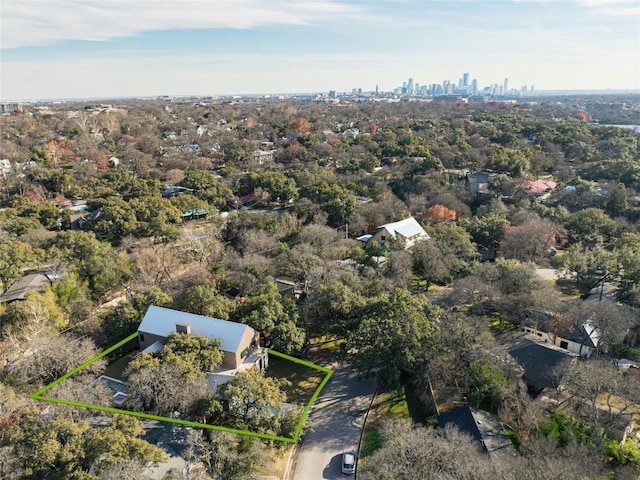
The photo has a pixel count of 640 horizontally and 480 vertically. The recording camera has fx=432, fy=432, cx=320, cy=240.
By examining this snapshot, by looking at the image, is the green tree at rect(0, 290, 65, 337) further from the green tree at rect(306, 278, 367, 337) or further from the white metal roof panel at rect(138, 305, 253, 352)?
the green tree at rect(306, 278, 367, 337)

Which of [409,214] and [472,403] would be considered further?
[409,214]

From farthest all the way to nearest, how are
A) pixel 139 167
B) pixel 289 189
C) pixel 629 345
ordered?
pixel 139 167
pixel 289 189
pixel 629 345

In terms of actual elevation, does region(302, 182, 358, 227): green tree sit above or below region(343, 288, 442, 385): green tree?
above

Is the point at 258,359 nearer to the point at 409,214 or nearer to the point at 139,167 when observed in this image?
the point at 409,214

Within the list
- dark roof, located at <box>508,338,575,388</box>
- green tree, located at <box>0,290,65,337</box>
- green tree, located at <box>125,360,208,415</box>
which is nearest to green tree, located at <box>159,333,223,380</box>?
green tree, located at <box>125,360,208,415</box>

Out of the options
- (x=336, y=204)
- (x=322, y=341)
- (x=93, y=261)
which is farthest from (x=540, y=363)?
(x=93, y=261)

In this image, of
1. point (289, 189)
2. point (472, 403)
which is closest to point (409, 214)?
point (289, 189)
